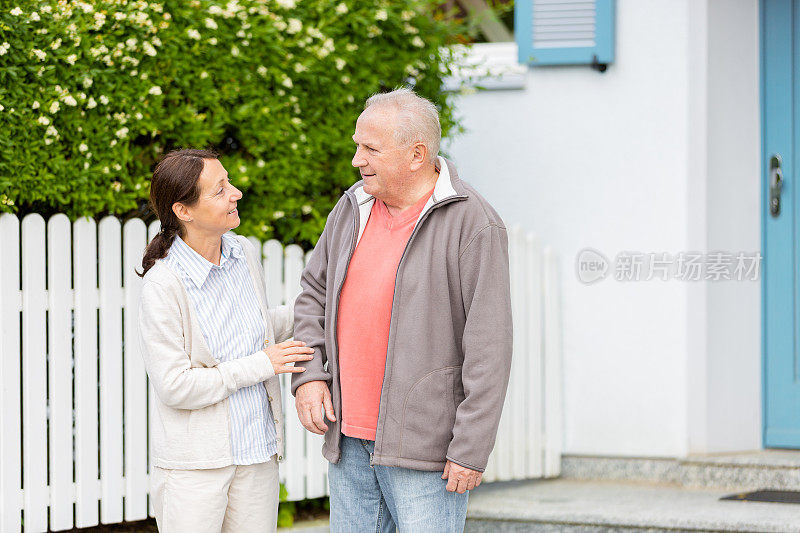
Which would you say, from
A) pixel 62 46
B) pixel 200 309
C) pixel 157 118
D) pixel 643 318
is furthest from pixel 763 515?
pixel 62 46

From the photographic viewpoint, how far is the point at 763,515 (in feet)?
13.4

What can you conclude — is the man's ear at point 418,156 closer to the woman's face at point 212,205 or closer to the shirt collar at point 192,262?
the woman's face at point 212,205

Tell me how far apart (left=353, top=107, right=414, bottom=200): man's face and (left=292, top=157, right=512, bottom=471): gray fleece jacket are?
0.11 metres

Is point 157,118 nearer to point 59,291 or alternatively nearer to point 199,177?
point 59,291

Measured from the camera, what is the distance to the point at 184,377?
2.49 m

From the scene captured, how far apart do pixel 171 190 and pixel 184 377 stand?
50cm

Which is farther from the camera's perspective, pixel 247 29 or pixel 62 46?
pixel 247 29

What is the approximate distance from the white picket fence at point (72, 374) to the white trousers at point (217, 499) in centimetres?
119

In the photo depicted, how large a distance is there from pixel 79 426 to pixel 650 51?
3250mm

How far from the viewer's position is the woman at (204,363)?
2527 millimetres

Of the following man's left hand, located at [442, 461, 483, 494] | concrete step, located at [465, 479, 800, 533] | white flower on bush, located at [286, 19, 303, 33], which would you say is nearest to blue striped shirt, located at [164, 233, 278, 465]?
man's left hand, located at [442, 461, 483, 494]

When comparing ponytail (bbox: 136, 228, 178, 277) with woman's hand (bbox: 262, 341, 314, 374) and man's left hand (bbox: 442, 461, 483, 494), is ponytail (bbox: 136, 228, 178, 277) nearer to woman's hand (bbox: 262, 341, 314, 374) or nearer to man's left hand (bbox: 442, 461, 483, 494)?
woman's hand (bbox: 262, 341, 314, 374)

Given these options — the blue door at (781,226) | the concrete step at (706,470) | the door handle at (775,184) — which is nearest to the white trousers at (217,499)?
the concrete step at (706,470)

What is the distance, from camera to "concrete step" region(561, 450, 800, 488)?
184 inches
